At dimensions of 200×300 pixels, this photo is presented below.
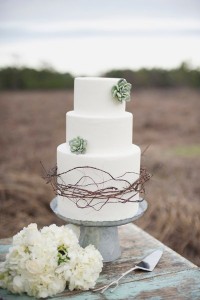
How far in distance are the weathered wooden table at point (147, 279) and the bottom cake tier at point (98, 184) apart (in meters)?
0.31

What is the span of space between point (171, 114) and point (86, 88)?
806cm

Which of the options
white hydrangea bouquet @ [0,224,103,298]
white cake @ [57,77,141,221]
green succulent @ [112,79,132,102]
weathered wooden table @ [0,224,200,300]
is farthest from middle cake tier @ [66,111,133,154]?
weathered wooden table @ [0,224,200,300]

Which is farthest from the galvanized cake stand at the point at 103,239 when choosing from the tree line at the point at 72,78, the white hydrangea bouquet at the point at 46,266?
the tree line at the point at 72,78

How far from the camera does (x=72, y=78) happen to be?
12.7 m

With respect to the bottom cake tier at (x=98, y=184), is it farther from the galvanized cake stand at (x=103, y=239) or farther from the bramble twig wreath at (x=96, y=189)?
the galvanized cake stand at (x=103, y=239)

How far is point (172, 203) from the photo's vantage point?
13.4ft

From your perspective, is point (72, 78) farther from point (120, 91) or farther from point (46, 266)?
point (46, 266)

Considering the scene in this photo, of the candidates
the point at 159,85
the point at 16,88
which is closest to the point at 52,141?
the point at 16,88

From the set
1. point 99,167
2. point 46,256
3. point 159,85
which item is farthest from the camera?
point 159,85

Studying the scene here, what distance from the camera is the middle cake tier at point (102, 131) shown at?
199 cm

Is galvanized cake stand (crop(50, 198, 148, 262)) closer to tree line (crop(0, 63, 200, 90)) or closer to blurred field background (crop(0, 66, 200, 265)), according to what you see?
blurred field background (crop(0, 66, 200, 265))

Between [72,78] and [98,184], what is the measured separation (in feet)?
36.2

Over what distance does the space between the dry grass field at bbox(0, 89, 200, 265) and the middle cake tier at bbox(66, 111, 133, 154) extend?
407mm

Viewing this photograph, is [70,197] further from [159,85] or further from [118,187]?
[159,85]
